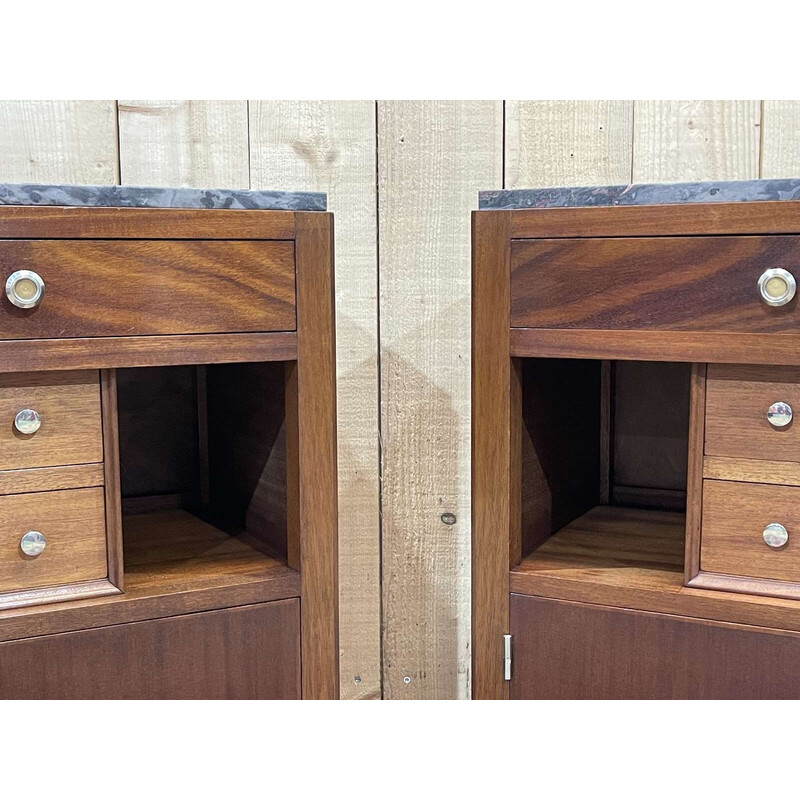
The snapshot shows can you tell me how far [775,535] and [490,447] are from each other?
0.27 metres

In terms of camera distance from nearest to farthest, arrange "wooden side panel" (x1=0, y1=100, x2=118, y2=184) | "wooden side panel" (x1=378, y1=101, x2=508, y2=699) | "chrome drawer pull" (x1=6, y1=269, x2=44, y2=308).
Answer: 1. "chrome drawer pull" (x1=6, y1=269, x2=44, y2=308)
2. "wooden side panel" (x1=0, y1=100, x2=118, y2=184)
3. "wooden side panel" (x1=378, y1=101, x2=508, y2=699)

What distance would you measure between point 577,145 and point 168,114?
490 mm

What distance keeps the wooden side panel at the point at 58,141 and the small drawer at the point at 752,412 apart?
2.36 ft

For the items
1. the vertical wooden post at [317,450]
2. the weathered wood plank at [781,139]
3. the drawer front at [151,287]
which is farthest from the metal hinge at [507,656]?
the weathered wood plank at [781,139]

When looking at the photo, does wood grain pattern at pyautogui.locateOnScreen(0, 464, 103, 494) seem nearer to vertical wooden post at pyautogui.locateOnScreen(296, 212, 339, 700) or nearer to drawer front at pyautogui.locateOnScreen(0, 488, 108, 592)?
drawer front at pyautogui.locateOnScreen(0, 488, 108, 592)

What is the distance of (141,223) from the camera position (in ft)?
2.78

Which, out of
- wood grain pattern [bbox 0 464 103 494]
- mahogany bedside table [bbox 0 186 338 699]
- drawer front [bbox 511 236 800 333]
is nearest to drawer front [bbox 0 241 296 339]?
mahogany bedside table [bbox 0 186 338 699]

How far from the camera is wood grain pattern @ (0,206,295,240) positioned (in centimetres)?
81

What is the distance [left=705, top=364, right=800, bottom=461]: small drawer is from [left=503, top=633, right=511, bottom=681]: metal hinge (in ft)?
0.89

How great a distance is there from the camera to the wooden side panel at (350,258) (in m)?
1.21

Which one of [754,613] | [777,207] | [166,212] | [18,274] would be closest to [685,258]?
[777,207]

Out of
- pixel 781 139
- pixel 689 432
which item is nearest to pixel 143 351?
pixel 689 432

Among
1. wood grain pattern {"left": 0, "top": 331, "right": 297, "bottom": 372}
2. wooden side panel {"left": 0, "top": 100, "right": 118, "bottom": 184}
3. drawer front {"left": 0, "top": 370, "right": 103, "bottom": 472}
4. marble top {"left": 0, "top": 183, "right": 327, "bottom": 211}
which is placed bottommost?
drawer front {"left": 0, "top": 370, "right": 103, "bottom": 472}

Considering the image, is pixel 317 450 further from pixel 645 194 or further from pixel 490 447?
pixel 645 194
